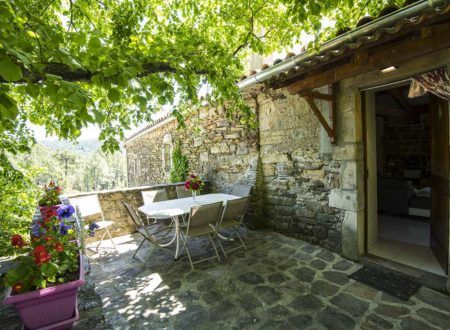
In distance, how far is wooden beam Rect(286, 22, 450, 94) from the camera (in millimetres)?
1914

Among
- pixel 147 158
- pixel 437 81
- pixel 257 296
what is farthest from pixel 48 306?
pixel 147 158

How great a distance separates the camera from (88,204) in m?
4.15

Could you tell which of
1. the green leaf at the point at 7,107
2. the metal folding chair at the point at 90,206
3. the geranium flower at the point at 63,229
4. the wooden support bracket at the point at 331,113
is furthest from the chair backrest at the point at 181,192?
the green leaf at the point at 7,107

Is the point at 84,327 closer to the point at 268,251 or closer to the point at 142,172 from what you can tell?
the point at 268,251

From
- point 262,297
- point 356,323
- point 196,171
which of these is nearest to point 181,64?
point 262,297

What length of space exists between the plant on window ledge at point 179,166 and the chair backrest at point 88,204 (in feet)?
8.19

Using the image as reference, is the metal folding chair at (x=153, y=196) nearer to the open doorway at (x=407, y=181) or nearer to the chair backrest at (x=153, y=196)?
the chair backrest at (x=153, y=196)

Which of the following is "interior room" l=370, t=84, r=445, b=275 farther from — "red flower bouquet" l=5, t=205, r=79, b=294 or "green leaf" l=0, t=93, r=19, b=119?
"green leaf" l=0, t=93, r=19, b=119

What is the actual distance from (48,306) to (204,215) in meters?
2.06

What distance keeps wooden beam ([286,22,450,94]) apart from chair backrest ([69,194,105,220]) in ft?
12.8

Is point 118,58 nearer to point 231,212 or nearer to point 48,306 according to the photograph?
point 48,306

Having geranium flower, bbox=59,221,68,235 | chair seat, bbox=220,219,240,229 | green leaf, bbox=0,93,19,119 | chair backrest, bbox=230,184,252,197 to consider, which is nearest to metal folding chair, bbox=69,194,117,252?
chair seat, bbox=220,219,240,229

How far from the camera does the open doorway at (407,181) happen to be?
9.17ft

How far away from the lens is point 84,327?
131 centimetres
